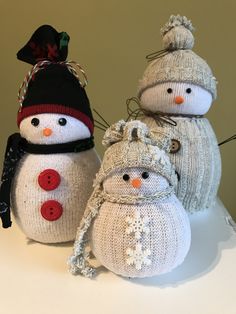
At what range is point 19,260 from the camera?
55 cm

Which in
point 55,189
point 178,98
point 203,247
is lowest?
point 203,247

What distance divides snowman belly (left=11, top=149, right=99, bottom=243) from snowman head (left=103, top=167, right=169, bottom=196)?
0.32ft

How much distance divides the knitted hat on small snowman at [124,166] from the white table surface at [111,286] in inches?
1.3

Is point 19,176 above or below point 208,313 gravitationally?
above

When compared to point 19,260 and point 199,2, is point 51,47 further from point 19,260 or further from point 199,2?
point 199,2

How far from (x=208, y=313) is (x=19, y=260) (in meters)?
0.27

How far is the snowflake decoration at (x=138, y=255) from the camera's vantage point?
46cm

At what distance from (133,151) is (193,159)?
189 mm

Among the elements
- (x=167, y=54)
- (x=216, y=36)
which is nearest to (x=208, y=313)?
(x=167, y=54)

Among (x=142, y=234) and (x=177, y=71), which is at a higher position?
(x=177, y=71)

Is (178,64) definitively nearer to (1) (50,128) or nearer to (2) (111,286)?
(1) (50,128)

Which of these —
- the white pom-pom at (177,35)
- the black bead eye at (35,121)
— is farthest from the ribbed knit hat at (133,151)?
the white pom-pom at (177,35)

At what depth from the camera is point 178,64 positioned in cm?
62

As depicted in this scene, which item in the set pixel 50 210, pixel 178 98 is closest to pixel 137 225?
pixel 50 210
